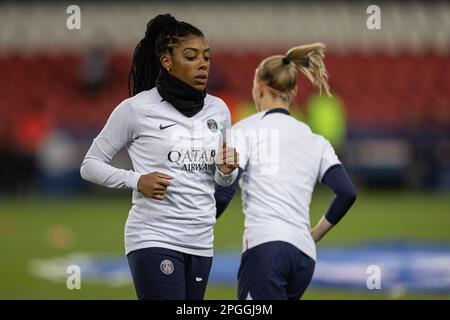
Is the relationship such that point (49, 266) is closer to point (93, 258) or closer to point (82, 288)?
point (93, 258)

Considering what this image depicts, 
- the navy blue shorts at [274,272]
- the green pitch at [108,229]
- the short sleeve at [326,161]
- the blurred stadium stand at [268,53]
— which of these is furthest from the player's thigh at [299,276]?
the blurred stadium stand at [268,53]

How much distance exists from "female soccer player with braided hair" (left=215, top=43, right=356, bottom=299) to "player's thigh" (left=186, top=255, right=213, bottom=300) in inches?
13.0

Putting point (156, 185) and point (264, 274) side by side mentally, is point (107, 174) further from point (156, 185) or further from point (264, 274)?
point (264, 274)

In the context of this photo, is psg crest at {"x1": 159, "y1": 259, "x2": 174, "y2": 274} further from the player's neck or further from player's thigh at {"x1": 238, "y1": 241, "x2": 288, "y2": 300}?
the player's neck

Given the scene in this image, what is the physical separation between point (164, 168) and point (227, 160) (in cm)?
32

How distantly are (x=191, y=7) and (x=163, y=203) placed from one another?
2038 cm

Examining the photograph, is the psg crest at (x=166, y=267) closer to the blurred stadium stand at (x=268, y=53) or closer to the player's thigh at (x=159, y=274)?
the player's thigh at (x=159, y=274)

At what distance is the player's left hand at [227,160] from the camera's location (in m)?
5.00

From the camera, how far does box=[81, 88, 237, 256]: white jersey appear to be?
196 inches

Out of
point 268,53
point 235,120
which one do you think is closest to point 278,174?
point 235,120

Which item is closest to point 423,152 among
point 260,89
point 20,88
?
point 20,88

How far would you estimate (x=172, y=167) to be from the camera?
5.02 meters

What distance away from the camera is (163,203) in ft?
16.4

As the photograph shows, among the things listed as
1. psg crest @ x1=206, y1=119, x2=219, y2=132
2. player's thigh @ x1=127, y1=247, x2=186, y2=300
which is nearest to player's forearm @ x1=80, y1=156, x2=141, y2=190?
player's thigh @ x1=127, y1=247, x2=186, y2=300
